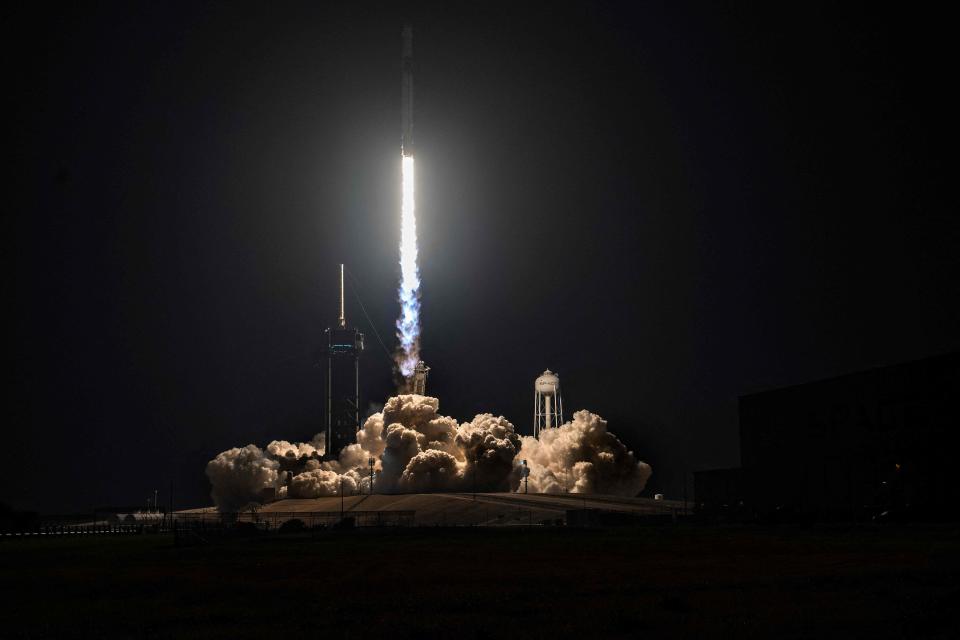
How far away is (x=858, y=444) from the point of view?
90438 millimetres

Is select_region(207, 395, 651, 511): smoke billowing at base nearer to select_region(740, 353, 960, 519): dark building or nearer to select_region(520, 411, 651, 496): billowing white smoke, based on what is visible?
select_region(520, 411, 651, 496): billowing white smoke

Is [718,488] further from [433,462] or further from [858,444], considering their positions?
[433,462]

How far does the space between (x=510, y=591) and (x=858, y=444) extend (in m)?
67.3

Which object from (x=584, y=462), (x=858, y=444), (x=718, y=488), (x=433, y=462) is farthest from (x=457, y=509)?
(x=858, y=444)

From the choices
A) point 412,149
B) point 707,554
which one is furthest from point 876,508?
point 412,149

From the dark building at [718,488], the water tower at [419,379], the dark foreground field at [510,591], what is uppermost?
the water tower at [419,379]

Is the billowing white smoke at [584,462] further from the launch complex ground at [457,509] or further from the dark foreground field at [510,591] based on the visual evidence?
the dark foreground field at [510,591]

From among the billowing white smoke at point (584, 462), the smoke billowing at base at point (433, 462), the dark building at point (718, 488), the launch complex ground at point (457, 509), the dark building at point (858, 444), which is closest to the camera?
the dark building at point (858, 444)

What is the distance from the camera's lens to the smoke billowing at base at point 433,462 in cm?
12519

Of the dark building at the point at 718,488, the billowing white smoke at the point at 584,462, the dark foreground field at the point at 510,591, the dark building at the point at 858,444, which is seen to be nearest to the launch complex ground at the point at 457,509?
the dark building at the point at 718,488

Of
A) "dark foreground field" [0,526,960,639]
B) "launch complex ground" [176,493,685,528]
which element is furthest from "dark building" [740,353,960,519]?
"dark foreground field" [0,526,960,639]

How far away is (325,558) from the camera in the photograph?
4681cm

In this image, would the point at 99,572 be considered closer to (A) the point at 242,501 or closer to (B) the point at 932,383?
(B) the point at 932,383

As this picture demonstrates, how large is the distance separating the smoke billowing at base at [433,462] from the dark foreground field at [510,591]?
71252 mm
